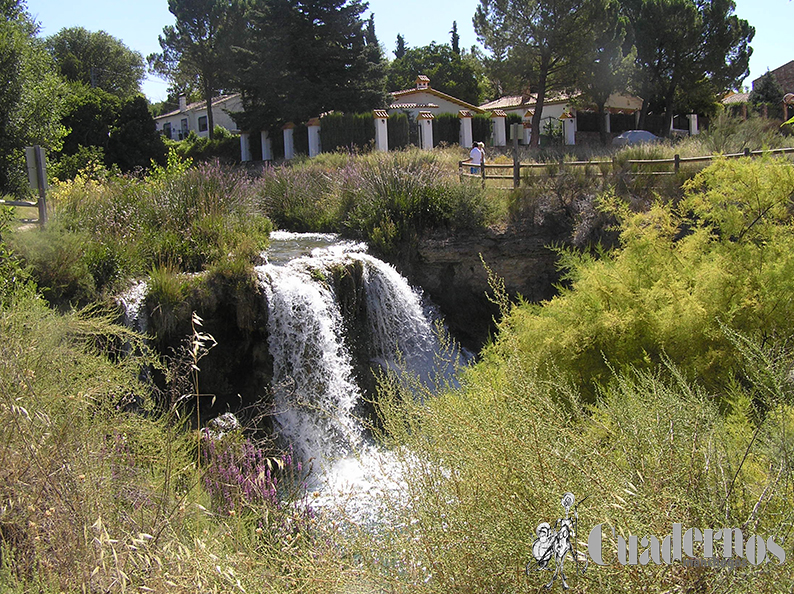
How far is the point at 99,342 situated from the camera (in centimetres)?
696

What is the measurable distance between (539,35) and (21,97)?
24.4 m

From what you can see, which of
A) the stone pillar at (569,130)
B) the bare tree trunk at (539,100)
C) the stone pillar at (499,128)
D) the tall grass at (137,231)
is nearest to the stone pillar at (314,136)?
the stone pillar at (499,128)

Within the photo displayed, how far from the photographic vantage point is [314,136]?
2939 centimetres

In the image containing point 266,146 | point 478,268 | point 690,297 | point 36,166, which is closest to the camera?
point 690,297

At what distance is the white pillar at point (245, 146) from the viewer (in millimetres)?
34312

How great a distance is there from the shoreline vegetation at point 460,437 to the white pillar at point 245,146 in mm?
24493

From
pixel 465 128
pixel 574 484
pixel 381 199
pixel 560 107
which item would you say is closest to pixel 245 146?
pixel 465 128

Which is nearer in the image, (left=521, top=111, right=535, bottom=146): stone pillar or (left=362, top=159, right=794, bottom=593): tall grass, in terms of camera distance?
(left=362, top=159, right=794, bottom=593): tall grass

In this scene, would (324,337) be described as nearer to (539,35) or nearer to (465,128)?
(465,128)

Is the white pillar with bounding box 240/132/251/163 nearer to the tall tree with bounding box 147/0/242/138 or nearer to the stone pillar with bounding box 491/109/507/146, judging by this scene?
the tall tree with bounding box 147/0/242/138

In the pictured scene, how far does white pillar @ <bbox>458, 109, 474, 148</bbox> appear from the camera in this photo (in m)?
30.8

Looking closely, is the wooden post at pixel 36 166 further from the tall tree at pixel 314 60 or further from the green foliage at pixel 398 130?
the tall tree at pixel 314 60

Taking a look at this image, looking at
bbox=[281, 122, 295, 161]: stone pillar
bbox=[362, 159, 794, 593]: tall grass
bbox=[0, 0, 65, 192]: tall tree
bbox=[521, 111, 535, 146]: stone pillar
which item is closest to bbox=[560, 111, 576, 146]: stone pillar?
bbox=[521, 111, 535, 146]: stone pillar

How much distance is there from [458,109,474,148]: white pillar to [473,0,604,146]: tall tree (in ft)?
11.7
